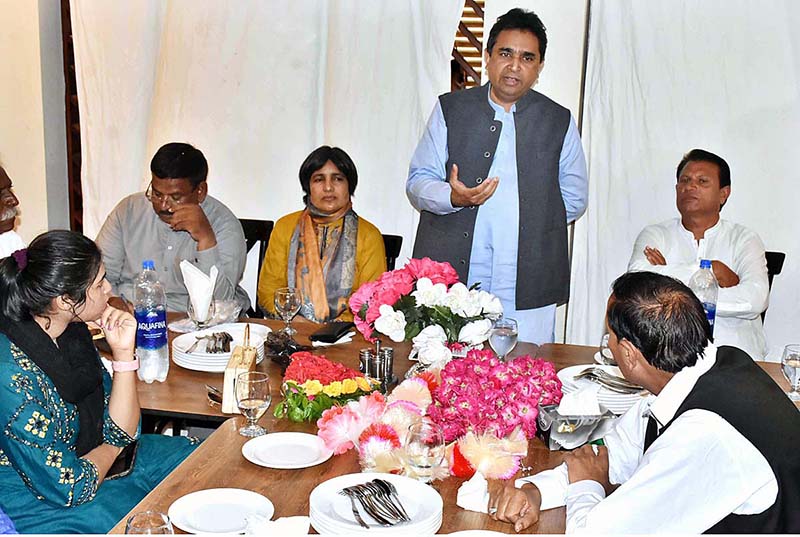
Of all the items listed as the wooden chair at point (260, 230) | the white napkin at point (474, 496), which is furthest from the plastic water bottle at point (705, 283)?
the wooden chair at point (260, 230)

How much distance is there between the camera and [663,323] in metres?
1.72

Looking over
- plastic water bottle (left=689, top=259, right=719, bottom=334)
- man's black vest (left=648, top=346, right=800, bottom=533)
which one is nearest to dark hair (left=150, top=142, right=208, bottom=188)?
plastic water bottle (left=689, top=259, right=719, bottom=334)

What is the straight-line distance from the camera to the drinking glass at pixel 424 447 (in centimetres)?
167

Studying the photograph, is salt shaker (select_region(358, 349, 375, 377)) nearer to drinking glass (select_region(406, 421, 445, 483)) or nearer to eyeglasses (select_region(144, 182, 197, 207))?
drinking glass (select_region(406, 421, 445, 483))

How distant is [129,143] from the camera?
446 centimetres

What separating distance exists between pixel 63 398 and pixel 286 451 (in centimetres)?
58

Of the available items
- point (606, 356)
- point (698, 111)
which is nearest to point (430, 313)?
point (606, 356)

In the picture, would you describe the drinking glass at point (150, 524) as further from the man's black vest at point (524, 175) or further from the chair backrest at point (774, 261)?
the chair backrest at point (774, 261)

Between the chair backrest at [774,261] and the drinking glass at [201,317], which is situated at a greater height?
the chair backrest at [774,261]

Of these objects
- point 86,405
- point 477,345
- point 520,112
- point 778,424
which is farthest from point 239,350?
point 520,112

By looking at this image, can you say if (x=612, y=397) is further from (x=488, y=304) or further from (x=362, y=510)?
(x=362, y=510)

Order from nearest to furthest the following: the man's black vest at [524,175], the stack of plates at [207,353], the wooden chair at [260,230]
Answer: the stack of plates at [207,353], the man's black vest at [524,175], the wooden chair at [260,230]

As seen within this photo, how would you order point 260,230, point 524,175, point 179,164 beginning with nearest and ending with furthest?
1. point 524,175
2. point 179,164
3. point 260,230

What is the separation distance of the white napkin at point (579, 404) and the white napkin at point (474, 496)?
1.22ft
